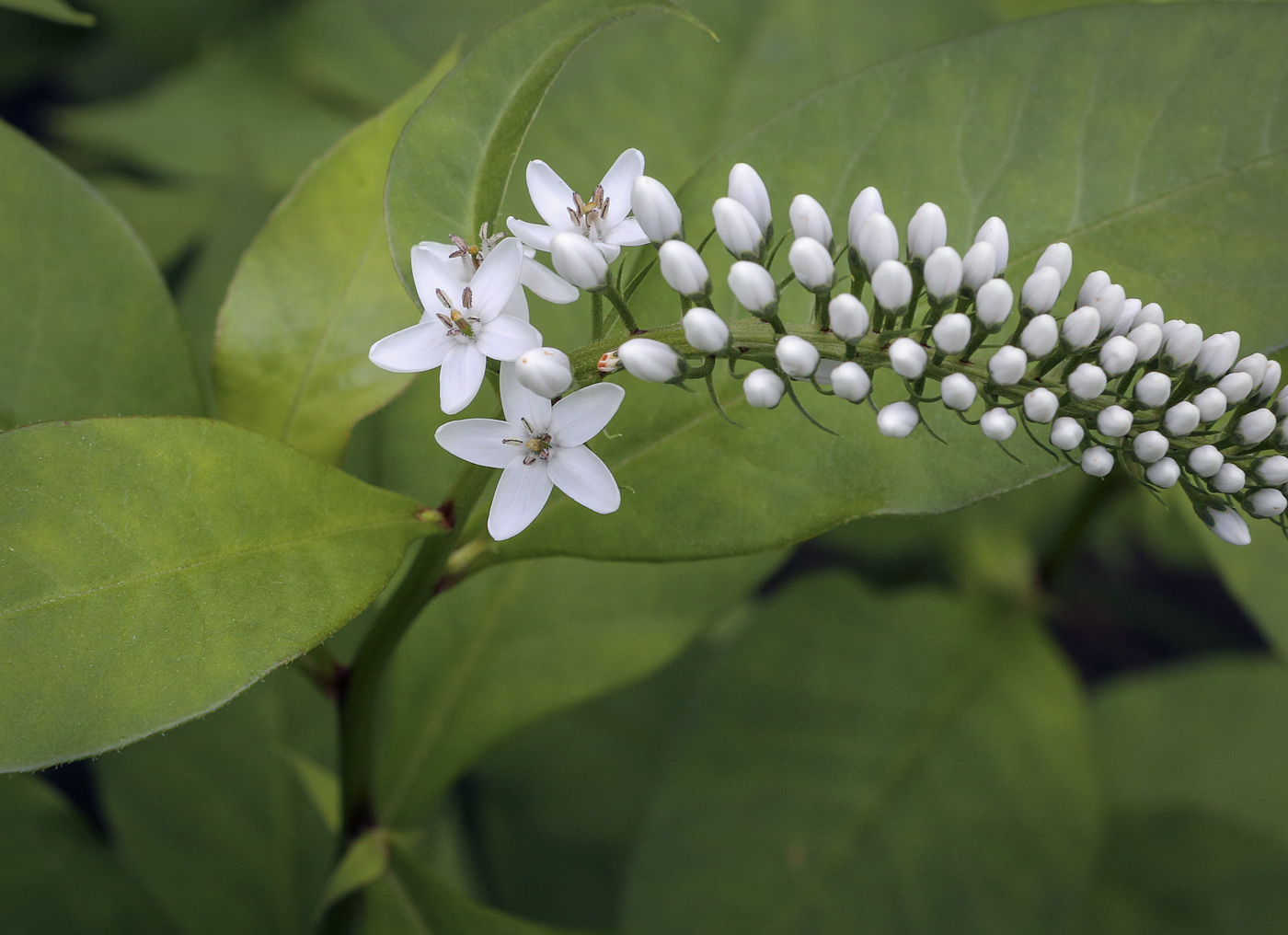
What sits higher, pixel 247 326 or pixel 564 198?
pixel 564 198

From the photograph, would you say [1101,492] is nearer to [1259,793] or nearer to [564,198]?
[1259,793]

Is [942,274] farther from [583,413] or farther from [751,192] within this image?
[583,413]

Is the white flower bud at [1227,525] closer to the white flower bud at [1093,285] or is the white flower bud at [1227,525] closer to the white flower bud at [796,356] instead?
the white flower bud at [1093,285]

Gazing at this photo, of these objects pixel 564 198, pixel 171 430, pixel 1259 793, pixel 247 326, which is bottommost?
pixel 1259 793

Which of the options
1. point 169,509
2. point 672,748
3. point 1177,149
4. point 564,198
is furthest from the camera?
point 672,748

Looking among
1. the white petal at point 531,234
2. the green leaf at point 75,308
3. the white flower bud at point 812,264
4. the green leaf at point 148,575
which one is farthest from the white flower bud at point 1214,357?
the green leaf at point 75,308

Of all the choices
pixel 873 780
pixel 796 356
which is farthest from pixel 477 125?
pixel 873 780

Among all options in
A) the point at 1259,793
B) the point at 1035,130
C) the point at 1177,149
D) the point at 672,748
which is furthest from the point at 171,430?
the point at 1259,793
